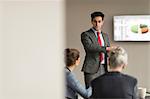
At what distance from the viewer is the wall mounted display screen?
506cm

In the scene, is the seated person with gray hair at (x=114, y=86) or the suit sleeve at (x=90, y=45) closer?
the seated person with gray hair at (x=114, y=86)

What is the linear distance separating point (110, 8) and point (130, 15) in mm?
304

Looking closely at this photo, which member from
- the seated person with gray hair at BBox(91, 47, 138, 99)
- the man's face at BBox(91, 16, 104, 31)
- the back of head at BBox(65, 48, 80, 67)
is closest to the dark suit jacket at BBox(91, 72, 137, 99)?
the seated person with gray hair at BBox(91, 47, 138, 99)

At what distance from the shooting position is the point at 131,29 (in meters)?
5.10

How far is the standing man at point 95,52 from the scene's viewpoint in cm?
307

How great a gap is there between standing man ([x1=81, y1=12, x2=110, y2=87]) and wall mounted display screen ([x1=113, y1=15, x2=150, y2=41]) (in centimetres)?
194

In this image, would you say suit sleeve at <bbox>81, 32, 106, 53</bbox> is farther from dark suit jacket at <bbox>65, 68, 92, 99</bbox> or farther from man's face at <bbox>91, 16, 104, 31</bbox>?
dark suit jacket at <bbox>65, 68, 92, 99</bbox>

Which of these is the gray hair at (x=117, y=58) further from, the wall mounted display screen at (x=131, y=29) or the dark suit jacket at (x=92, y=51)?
the wall mounted display screen at (x=131, y=29)
